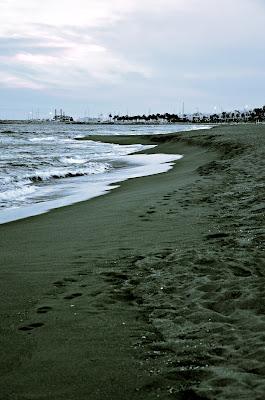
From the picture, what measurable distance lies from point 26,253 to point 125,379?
3.62 meters

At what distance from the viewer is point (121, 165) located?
2347cm

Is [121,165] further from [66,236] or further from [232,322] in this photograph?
[232,322]

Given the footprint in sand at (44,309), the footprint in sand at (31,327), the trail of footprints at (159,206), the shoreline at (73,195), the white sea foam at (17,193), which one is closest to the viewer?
the footprint in sand at (31,327)

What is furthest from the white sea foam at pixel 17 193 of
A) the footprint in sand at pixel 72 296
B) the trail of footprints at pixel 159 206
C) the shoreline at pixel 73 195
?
the footprint in sand at pixel 72 296

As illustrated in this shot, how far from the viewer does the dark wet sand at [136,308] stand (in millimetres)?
2879

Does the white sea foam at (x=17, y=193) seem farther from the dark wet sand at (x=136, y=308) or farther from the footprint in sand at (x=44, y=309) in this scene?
the footprint in sand at (x=44, y=309)

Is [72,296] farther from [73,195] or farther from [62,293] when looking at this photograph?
[73,195]

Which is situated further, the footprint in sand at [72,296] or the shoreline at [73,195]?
the shoreline at [73,195]

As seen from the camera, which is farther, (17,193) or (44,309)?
(17,193)

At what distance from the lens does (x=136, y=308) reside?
412 centimetres

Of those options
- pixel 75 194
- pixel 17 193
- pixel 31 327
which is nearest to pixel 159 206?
pixel 75 194

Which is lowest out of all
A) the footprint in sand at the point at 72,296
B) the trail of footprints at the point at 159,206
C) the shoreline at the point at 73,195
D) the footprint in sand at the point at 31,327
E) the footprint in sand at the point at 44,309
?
the footprint in sand at the point at 31,327

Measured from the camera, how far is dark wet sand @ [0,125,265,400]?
2.88 metres

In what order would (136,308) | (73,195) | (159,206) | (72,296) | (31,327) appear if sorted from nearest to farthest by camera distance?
(31,327) < (136,308) < (72,296) < (159,206) < (73,195)
